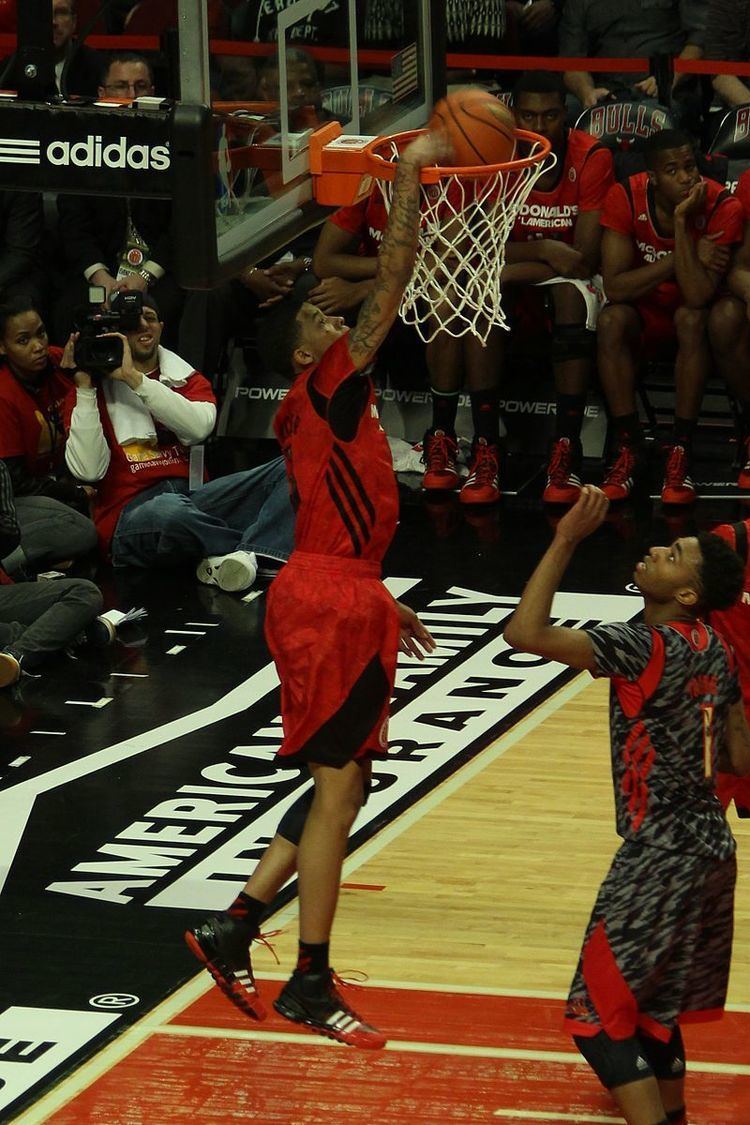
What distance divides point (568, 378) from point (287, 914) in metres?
4.87

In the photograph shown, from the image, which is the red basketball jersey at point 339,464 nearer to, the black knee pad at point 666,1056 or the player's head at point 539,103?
the black knee pad at point 666,1056

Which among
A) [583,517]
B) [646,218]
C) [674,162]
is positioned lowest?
[583,517]

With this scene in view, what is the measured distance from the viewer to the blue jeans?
29.8 ft

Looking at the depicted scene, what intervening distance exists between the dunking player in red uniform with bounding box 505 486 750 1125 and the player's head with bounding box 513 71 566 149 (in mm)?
5849

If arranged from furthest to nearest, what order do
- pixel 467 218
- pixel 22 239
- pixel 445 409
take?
pixel 22 239
pixel 445 409
pixel 467 218

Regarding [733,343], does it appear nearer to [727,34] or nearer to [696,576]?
[727,34]

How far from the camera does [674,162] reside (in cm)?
970

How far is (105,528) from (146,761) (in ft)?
8.23

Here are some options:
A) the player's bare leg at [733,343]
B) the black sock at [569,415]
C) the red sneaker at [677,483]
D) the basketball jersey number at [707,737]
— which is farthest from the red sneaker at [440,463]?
the basketball jersey number at [707,737]

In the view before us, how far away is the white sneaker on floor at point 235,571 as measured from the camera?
8.89 meters

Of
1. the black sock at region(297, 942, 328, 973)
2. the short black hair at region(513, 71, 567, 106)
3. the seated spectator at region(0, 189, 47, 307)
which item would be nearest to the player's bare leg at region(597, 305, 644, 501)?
the short black hair at region(513, 71, 567, 106)

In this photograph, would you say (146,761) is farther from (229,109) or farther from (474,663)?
(229,109)

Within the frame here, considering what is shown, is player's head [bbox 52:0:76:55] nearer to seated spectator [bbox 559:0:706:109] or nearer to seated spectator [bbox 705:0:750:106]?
seated spectator [bbox 559:0:706:109]

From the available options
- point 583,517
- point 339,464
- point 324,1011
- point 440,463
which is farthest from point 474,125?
point 440,463
